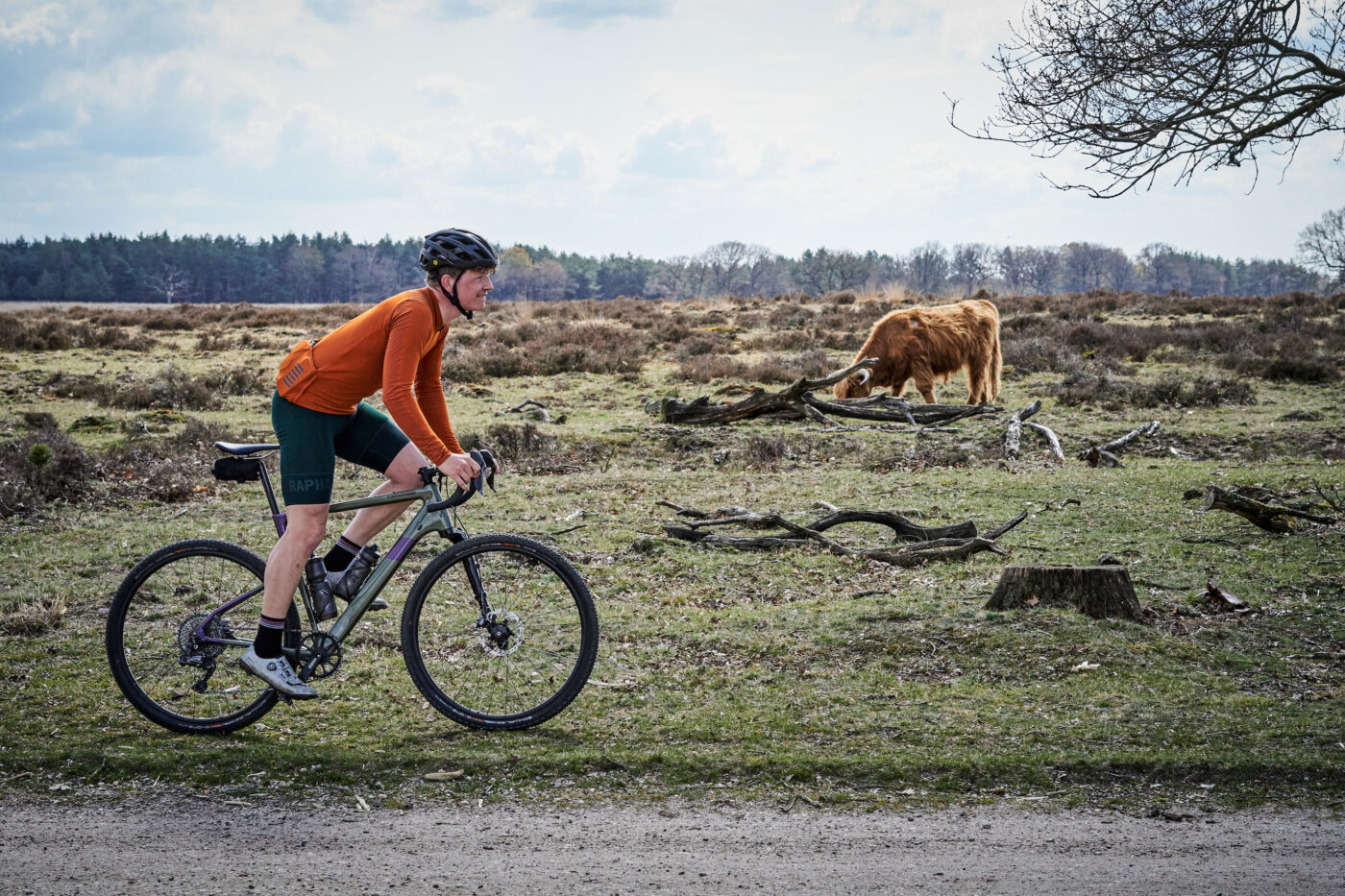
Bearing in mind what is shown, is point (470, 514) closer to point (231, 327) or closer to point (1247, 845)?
point (1247, 845)

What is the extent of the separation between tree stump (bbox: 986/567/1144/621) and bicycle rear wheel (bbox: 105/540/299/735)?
4432mm

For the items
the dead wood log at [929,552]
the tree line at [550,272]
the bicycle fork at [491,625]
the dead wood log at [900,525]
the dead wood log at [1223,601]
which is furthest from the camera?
the tree line at [550,272]

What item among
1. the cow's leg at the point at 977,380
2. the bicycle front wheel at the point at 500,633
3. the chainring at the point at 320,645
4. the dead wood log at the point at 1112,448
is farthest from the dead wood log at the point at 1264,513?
the cow's leg at the point at 977,380

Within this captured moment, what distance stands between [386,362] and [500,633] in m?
1.36

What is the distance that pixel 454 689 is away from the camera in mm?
4844

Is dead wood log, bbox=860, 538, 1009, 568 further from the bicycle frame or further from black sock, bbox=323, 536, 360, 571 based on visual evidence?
black sock, bbox=323, 536, 360, 571

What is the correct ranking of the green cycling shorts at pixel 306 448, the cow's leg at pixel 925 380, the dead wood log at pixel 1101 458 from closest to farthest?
the green cycling shorts at pixel 306 448 → the dead wood log at pixel 1101 458 → the cow's leg at pixel 925 380

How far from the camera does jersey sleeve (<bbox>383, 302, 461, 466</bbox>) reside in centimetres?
432

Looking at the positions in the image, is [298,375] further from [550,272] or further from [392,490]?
[550,272]

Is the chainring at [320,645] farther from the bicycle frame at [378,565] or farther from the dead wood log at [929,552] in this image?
the dead wood log at [929,552]

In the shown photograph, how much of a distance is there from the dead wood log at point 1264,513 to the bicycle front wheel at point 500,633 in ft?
23.1

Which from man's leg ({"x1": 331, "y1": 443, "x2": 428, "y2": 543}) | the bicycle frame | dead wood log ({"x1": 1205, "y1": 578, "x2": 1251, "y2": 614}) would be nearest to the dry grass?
the bicycle frame

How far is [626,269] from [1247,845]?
440 feet

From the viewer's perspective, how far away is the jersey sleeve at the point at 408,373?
14.2ft
